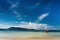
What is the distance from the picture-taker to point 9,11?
224 centimetres

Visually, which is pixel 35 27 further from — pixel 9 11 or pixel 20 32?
pixel 9 11

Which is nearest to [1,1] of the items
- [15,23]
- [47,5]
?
[15,23]

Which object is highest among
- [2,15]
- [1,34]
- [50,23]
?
[2,15]

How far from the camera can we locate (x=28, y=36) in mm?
2205

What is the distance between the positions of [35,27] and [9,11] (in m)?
0.45

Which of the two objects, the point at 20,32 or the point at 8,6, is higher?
the point at 8,6

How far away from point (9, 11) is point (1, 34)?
1.16ft

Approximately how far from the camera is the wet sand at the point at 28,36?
2.19 meters

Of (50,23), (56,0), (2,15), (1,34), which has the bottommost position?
(1,34)

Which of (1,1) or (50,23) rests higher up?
(1,1)

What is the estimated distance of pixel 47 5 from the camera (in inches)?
89.4

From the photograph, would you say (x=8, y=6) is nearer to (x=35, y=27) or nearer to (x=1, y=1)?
(x=1, y=1)

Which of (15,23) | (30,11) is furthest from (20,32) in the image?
(30,11)

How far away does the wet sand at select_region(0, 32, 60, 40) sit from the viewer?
219cm
